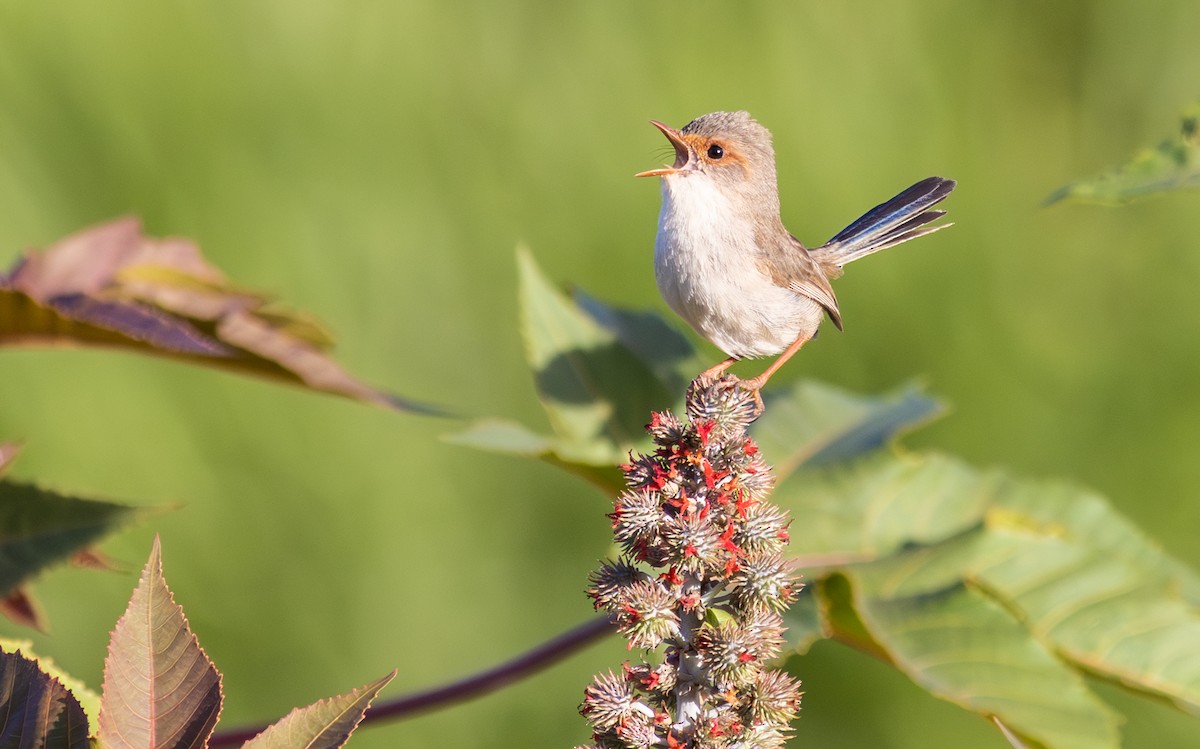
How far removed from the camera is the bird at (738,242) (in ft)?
7.55

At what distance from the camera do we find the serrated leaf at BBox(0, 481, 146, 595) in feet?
5.84

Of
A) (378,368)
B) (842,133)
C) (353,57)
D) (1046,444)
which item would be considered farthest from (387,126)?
(1046,444)

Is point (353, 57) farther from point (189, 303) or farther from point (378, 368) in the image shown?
point (189, 303)

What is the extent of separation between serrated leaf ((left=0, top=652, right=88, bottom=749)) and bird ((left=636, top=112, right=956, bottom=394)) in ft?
4.21

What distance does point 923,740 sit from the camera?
5.55m

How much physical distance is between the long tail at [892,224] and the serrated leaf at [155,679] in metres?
1.74

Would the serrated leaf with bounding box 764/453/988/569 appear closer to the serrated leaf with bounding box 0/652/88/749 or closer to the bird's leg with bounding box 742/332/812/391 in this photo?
the bird's leg with bounding box 742/332/812/391

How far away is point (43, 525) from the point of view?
181 cm

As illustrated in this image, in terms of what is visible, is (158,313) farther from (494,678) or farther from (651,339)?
(651,339)

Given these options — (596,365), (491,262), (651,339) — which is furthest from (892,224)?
(491,262)

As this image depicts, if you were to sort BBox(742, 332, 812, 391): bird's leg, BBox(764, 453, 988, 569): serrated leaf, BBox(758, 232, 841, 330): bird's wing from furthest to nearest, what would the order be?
BBox(764, 453, 988, 569): serrated leaf → BBox(758, 232, 841, 330): bird's wing → BBox(742, 332, 812, 391): bird's leg

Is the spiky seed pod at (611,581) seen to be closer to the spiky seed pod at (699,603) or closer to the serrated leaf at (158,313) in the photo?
the spiky seed pod at (699,603)

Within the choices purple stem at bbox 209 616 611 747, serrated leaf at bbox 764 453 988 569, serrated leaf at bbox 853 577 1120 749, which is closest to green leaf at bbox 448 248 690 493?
serrated leaf at bbox 764 453 988 569

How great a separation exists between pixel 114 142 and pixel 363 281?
126 cm
